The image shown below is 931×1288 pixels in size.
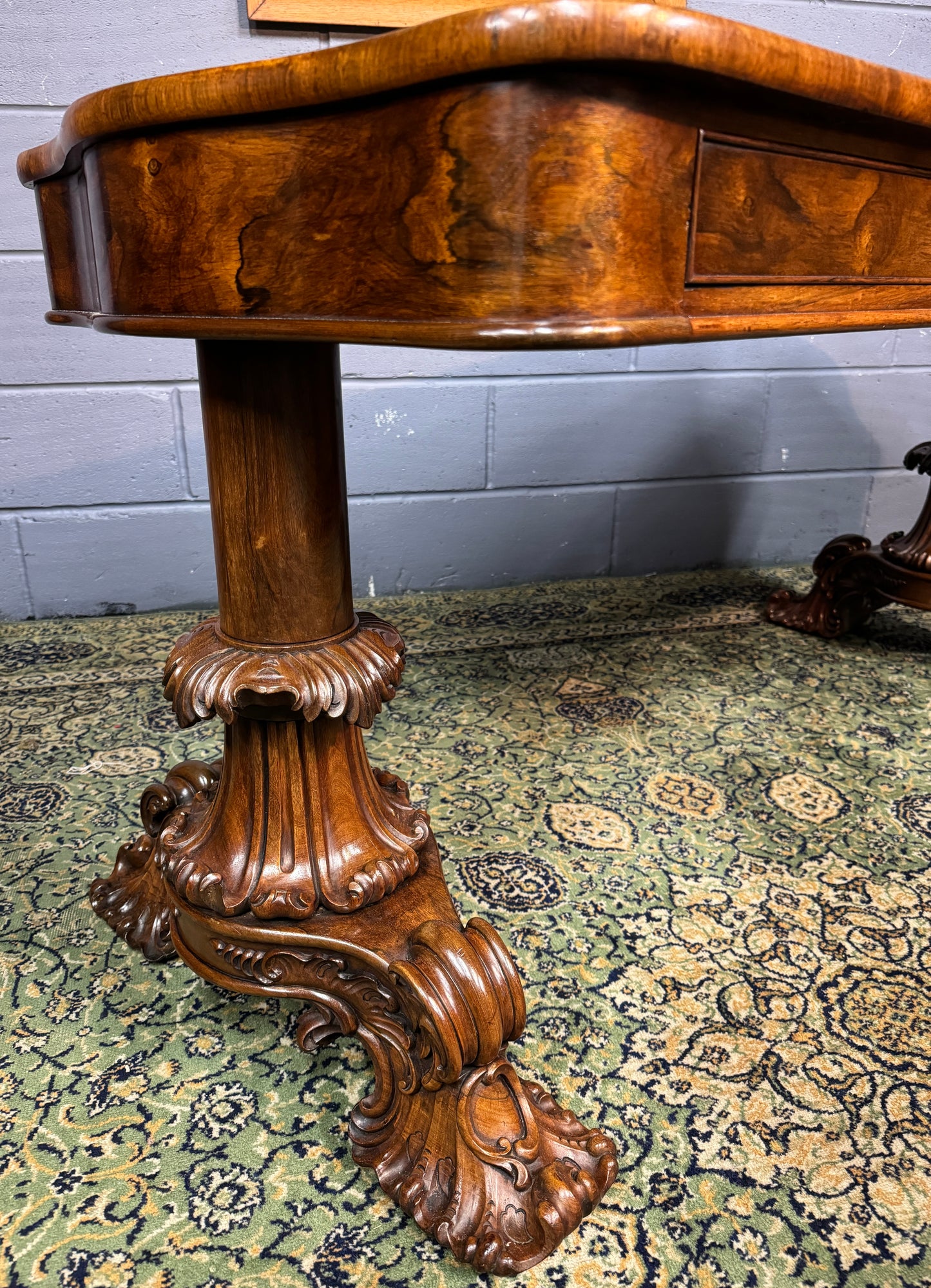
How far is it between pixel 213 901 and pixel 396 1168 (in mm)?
304

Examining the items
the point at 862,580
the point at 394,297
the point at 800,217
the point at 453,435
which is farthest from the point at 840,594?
the point at 394,297

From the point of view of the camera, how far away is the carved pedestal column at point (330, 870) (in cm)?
78

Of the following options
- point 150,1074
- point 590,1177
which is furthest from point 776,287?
point 150,1074

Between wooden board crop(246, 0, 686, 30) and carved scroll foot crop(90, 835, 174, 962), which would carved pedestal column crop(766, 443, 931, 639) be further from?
carved scroll foot crop(90, 835, 174, 962)

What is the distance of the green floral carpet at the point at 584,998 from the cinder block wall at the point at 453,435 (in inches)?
17.1

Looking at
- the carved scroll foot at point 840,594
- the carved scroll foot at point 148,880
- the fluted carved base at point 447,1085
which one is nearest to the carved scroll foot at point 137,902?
the carved scroll foot at point 148,880

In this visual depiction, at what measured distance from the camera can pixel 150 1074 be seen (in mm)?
924

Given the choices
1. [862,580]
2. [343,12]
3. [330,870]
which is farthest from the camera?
[862,580]

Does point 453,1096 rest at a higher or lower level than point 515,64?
lower

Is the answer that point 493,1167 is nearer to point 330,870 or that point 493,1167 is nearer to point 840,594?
point 330,870

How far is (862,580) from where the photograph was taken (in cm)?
202

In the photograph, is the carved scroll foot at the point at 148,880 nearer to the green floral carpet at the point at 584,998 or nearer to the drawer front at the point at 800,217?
the green floral carpet at the point at 584,998

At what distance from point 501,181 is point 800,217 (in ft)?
0.98

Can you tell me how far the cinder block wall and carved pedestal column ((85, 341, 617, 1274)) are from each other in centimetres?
131
